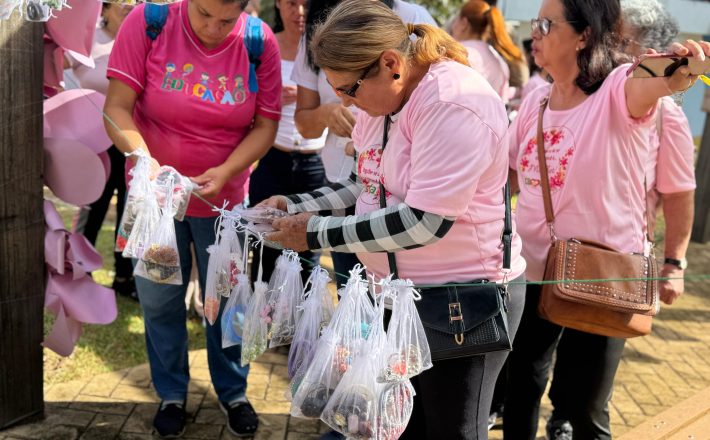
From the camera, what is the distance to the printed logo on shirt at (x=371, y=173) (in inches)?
80.7

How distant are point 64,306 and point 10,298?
0.77 ft

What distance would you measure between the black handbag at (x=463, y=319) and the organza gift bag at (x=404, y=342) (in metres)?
0.07

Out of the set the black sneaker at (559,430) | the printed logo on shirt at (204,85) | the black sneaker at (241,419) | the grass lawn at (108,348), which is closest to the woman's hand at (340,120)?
the printed logo on shirt at (204,85)

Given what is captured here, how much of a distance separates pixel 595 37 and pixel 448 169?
1041mm

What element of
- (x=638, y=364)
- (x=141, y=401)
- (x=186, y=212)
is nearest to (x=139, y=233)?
(x=186, y=212)

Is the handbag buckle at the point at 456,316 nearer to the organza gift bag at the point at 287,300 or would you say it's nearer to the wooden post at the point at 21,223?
the organza gift bag at the point at 287,300

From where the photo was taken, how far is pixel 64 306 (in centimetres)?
304

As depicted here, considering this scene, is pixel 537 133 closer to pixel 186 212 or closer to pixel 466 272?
pixel 466 272

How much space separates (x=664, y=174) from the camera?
2574mm

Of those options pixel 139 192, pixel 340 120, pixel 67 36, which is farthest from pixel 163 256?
pixel 67 36

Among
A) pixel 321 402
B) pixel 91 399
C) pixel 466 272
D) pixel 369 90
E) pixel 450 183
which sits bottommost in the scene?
pixel 91 399

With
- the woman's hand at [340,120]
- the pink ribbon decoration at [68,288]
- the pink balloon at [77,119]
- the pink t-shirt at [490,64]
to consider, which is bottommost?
the pink ribbon decoration at [68,288]

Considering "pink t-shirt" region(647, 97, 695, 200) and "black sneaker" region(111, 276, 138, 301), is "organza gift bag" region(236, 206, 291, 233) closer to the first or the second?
"pink t-shirt" region(647, 97, 695, 200)

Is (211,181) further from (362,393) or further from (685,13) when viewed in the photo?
(685,13)
